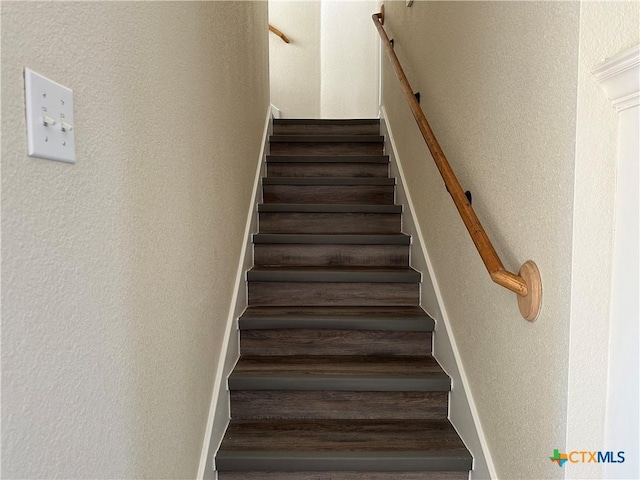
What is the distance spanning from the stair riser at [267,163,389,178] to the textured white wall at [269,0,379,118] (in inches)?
80.3

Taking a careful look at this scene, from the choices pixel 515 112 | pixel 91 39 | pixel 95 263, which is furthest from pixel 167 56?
pixel 515 112

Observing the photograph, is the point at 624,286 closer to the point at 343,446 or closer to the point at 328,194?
the point at 343,446

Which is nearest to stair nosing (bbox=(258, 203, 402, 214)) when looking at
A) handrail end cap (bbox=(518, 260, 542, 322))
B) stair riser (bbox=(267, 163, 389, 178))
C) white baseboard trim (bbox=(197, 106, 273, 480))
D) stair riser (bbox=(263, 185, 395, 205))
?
white baseboard trim (bbox=(197, 106, 273, 480))

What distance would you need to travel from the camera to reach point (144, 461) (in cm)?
98

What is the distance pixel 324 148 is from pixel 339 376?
206 cm

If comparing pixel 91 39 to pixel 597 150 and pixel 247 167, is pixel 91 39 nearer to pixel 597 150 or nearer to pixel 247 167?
pixel 597 150

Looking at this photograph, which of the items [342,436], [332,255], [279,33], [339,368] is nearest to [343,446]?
[342,436]

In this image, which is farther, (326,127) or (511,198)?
(326,127)

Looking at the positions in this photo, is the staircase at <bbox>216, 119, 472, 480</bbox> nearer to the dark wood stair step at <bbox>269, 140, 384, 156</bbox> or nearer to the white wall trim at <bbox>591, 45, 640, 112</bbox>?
the dark wood stair step at <bbox>269, 140, 384, 156</bbox>

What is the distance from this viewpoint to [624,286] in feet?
3.08

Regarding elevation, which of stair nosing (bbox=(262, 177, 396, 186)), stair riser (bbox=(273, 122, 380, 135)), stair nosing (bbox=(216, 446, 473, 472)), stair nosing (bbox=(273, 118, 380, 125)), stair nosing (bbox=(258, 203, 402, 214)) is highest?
stair nosing (bbox=(273, 118, 380, 125))

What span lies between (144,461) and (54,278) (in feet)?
1.78

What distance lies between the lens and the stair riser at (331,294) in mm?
2295

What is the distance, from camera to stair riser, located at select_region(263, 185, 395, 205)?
3.01 meters
